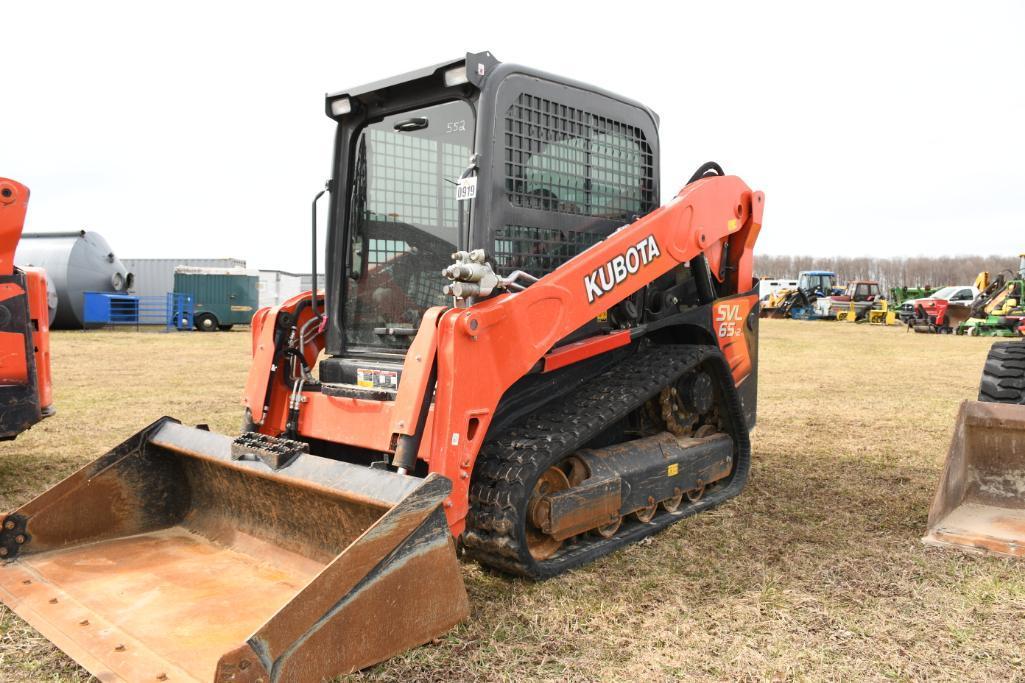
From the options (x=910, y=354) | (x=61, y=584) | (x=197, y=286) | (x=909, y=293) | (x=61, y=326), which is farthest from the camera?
(x=909, y=293)

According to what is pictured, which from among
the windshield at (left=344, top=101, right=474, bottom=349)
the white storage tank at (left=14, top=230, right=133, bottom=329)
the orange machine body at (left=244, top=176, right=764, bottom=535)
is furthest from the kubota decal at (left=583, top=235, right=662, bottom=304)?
the white storage tank at (left=14, top=230, right=133, bottom=329)

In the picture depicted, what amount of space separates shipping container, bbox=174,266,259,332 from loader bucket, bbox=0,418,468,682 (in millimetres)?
25716

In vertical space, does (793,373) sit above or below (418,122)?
below

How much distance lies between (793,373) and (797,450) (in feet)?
24.1

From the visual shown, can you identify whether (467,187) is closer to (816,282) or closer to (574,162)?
(574,162)

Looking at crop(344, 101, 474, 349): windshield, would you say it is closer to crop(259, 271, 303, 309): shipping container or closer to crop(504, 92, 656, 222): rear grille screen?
crop(504, 92, 656, 222): rear grille screen

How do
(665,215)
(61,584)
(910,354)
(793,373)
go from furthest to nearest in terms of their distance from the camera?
(910,354) → (793,373) → (665,215) → (61,584)

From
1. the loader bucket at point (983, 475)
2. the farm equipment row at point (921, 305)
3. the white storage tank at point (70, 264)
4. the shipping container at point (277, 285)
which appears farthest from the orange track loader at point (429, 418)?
the shipping container at point (277, 285)

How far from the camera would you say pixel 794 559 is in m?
4.39

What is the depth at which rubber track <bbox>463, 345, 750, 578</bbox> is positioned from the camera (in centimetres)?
383

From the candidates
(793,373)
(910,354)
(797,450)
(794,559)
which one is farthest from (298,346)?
(910,354)

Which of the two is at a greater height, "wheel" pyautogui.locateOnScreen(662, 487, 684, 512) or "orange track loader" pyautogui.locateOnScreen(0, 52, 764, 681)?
"orange track loader" pyautogui.locateOnScreen(0, 52, 764, 681)

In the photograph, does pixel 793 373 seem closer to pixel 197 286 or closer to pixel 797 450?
pixel 797 450

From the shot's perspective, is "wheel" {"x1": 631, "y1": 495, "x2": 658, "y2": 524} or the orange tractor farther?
the orange tractor
